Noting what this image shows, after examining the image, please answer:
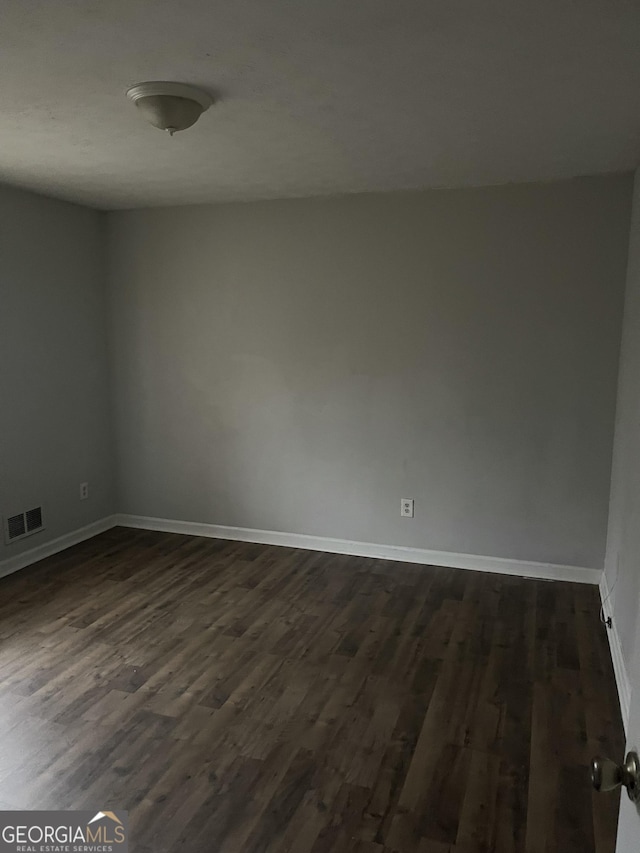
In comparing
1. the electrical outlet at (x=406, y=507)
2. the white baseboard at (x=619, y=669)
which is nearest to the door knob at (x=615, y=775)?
the white baseboard at (x=619, y=669)

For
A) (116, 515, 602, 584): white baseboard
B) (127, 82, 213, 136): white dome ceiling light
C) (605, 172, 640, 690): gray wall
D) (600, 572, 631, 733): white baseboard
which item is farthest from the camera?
(116, 515, 602, 584): white baseboard

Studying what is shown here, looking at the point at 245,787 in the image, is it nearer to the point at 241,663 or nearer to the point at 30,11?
the point at 241,663

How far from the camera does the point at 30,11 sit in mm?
1592

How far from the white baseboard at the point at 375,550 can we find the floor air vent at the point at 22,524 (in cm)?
81

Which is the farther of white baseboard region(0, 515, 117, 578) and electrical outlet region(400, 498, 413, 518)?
electrical outlet region(400, 498, 413, 518)

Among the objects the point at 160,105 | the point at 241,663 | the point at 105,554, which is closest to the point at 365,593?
the point at 241,663

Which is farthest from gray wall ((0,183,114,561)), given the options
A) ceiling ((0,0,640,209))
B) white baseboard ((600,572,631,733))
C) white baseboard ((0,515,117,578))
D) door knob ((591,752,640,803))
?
door knob ((591,752,640,803))

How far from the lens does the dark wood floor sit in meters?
1.94

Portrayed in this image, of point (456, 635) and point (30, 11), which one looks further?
point (456, 635)

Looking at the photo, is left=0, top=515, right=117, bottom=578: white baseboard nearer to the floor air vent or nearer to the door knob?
the floor air vent

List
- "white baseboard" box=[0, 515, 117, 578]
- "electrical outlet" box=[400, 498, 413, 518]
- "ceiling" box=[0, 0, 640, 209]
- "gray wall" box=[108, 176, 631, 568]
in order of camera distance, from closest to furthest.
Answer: "ceiling" box=[0, 0, 640, 209] < "gray wall" box=[108, 176, 631, 568] < "white baseboard" box=[0, 515, 117, 578] < "electrical outlet" box=[400, 498, 413, 518]

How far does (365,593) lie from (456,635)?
0.65 meters

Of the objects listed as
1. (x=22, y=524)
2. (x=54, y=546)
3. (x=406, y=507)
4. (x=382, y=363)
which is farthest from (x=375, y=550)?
(x=22, y=524)

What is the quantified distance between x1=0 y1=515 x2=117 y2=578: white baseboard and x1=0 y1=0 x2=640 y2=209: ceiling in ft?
7.41
